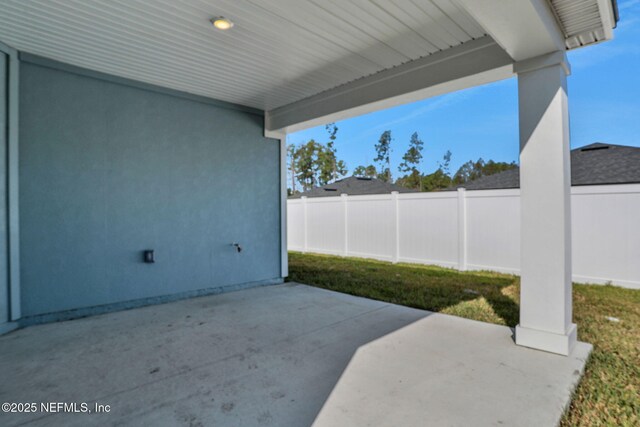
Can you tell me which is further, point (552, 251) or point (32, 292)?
point (32, 292)

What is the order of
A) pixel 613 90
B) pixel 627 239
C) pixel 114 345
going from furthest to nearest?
pixel 613 90, pixel 627 239, pixel 114 345

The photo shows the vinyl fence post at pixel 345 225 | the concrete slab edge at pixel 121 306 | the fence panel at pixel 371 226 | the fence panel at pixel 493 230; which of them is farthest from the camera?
the vinyl fence post at pixel 345 225

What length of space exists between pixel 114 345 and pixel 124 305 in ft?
4.49

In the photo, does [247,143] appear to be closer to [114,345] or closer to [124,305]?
[124,305]

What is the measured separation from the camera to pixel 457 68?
11.9 feet

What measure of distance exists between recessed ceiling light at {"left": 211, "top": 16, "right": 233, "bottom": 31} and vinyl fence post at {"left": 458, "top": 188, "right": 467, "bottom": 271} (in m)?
6.04

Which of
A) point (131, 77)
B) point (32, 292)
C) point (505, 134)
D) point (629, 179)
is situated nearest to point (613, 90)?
point (505, 134)

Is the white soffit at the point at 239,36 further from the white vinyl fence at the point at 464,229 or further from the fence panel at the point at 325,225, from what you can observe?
Result: the fence panel at the point at 325,225

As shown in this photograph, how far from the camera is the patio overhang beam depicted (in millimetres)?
3428

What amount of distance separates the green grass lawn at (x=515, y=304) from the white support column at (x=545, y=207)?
15.8 inches

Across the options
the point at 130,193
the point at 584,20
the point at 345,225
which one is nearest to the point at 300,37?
the point at 584,20

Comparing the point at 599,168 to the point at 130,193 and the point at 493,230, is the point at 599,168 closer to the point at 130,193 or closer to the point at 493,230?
the point at 493,230

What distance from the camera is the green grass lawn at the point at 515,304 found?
222cm

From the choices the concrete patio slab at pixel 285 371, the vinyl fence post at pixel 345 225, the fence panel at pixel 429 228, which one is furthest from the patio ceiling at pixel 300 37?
the vinyl fence post at pixel 345 225
